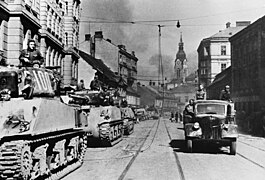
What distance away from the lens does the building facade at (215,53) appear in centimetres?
6028

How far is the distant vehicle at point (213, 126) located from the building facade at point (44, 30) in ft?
14.2

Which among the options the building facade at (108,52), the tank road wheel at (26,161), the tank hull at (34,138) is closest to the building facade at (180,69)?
the building facade at (108,52)

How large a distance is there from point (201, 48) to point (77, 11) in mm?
31252

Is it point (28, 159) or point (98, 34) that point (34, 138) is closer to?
point (28, 159)

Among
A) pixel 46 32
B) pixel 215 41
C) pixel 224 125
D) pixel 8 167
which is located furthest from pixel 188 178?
pixel 215 41

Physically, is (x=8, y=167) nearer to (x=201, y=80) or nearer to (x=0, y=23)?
(x=0, y=23)

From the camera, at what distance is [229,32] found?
61.8 metres

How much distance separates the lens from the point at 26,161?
7523mm

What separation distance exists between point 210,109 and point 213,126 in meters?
1.14

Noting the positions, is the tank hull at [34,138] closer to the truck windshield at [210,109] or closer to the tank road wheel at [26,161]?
the tank road wheel at [26,161]

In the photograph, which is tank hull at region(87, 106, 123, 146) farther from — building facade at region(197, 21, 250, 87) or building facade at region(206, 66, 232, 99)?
building facade at region(197, 21, 250, 87)

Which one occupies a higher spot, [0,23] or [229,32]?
[229,32]

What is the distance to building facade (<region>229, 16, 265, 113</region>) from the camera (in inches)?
1135

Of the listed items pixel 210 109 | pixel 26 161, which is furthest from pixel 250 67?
pixel 26 161
